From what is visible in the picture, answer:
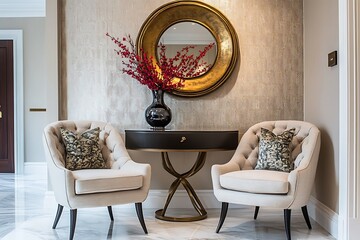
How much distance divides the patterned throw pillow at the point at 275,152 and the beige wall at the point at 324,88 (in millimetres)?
310

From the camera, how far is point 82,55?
13.2 ft

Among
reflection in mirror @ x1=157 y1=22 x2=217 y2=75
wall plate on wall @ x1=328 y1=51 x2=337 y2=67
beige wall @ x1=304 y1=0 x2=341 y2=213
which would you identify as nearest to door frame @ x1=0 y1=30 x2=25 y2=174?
reflection in mirror @ x1=157 y1=22 x2=217 y2=75

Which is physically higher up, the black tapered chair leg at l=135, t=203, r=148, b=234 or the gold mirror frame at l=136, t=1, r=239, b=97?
the gold mirror frame at l=136, t=1, r=239, b=97

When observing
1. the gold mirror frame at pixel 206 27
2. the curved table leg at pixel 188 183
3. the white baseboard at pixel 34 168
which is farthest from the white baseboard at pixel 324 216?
the white baseboard at pixel 34 168

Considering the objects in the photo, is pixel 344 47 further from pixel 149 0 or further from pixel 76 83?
pixel 76 83

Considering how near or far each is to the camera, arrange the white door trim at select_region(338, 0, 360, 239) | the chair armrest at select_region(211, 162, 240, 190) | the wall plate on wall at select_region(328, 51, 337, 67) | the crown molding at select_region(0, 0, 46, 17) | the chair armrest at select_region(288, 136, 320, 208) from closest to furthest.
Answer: the white door trim at select_region(338, 0, 360, 239)
the chair armrest at select_region(288, 136, 320, 208)
the wall plate on wall at select_region(328, 51, 337, 67)
the chair armrest at select_region(211, 162, 240, 190)
the crown molding at select_region(0, 0, 46, 17)

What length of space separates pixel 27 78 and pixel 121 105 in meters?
3.06

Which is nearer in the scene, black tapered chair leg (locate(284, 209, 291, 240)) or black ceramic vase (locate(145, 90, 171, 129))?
black tapered chair leg (locate(284, 209, 291, 240))

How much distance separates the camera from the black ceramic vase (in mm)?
3643

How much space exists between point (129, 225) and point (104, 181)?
0.67 m

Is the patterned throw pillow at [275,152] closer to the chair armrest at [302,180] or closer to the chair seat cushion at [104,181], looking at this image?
the chair armrest at [302,180]

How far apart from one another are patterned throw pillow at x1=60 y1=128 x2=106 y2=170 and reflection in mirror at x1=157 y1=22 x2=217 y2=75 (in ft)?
3.82

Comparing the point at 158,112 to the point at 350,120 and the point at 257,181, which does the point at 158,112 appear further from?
the point at 350,120

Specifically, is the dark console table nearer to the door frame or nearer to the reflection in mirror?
the reflection in mirror
